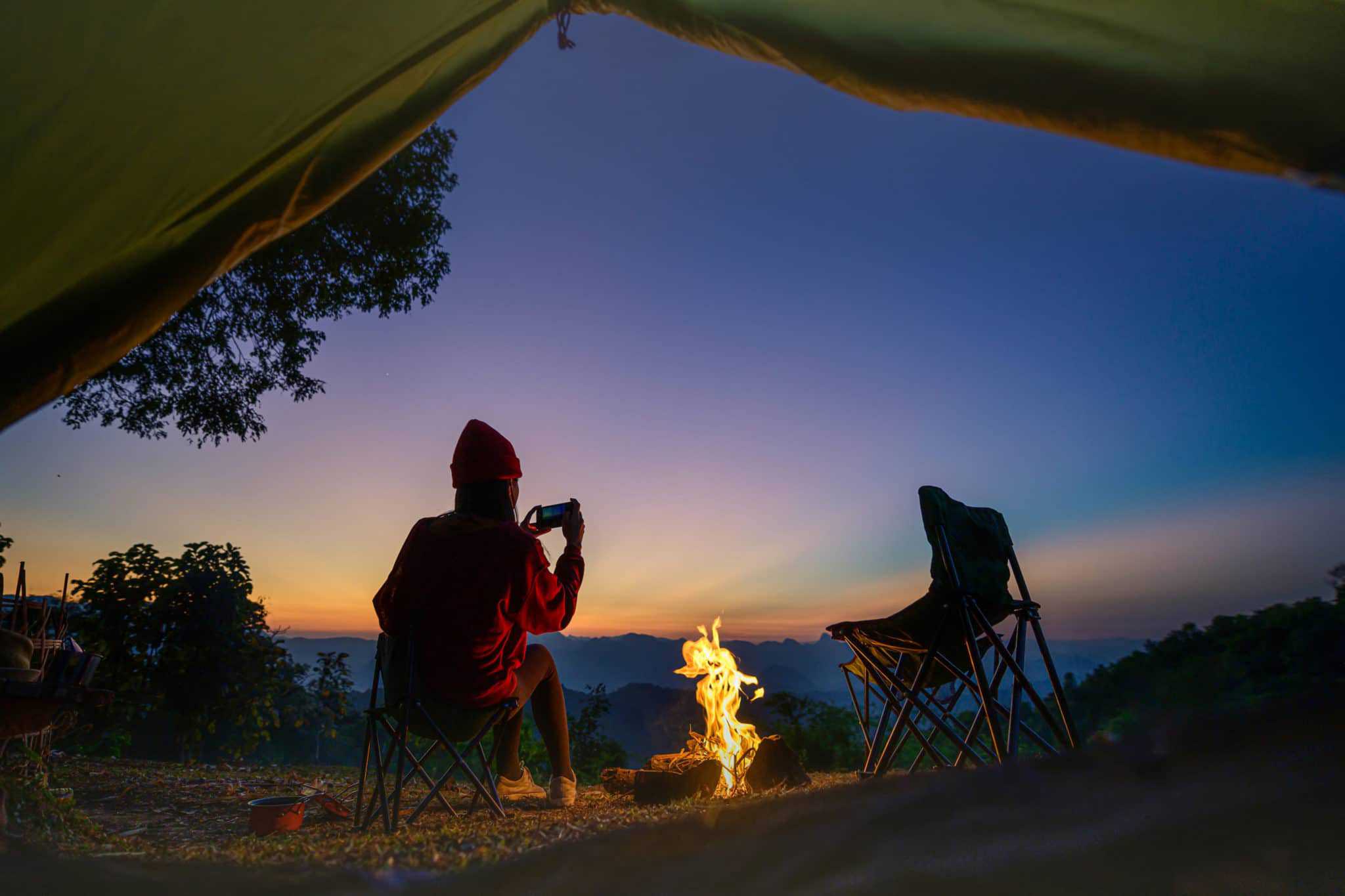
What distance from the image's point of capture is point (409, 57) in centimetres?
209

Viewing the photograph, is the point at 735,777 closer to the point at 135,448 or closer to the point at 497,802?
the point at 497,802

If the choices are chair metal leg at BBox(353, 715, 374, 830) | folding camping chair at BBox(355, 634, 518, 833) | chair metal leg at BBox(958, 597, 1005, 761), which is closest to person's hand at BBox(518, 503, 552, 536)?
folding camping chair at BBox(355, 634, 518, 833)

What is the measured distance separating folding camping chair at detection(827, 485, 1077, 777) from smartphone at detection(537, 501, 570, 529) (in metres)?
1.38

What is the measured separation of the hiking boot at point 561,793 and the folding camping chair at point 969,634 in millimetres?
1387

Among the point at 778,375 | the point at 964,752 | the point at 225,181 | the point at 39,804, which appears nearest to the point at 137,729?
the point at 39,804

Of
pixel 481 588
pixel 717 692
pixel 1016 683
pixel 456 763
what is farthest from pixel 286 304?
pixel 1016 683

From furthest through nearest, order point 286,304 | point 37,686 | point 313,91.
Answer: point 286,304 → point 313,91 → point 37,686

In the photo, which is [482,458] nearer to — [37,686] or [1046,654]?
[37,686]

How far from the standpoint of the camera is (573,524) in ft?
9.86

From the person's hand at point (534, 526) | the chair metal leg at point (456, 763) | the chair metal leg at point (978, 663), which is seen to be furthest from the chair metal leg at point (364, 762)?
the chair metal leg at point (978, 663)

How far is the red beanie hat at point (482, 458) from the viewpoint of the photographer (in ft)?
9.58

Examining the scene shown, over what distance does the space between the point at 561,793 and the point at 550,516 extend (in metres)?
1.26

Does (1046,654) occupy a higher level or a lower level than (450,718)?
higher

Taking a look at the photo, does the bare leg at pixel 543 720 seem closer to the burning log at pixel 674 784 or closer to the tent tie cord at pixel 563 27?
the burning log at pixel 674 784
